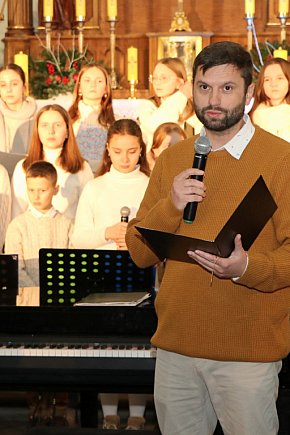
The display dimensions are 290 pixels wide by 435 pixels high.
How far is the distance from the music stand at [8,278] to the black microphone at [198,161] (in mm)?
1535

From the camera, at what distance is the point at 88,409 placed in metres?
4.57

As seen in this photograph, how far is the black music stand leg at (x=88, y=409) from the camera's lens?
4.53 m

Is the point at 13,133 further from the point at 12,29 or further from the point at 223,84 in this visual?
the point at 223,84

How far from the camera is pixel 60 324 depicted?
13.5ft

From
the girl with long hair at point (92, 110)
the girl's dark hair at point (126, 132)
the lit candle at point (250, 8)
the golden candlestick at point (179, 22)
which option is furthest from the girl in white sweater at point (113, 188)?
the golden candlestick at point (179, 22)

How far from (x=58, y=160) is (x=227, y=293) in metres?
3.52

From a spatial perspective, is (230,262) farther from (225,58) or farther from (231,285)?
(225,58)

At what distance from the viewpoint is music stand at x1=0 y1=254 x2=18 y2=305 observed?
4273mm

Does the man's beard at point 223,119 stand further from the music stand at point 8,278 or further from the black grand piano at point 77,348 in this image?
the music stand at point 8,278

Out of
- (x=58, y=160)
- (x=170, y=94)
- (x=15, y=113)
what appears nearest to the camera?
(x=58, y=160)

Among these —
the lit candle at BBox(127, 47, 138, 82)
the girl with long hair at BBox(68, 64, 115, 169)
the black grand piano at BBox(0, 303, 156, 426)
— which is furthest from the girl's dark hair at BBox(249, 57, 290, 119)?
the black grand piano at BBox(0, 303, 156, 426)


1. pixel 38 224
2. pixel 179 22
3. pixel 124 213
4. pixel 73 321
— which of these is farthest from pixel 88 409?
pixel 179 22

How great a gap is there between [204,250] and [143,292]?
1417 millimetres

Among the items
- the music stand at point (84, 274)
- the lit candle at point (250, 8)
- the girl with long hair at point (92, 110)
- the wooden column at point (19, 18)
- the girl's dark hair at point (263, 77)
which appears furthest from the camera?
the wooden column at point (19, 18)
